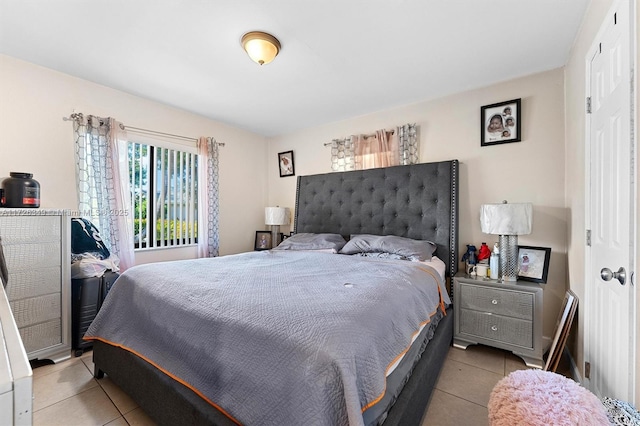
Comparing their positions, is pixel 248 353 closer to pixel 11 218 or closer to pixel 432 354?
pixel 432 354

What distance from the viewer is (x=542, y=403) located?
3.45ft

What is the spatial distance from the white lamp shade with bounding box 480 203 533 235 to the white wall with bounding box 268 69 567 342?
0.35m

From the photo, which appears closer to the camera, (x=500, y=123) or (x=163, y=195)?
(x=500, y=123)

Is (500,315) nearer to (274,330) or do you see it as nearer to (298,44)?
(274,330)

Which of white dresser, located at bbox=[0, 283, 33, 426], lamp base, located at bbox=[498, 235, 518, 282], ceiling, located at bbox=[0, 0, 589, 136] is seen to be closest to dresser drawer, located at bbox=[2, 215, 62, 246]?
ceiling, located at bbox=[0, 0, 589, 136]

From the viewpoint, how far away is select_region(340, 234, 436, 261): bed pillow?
256 centimetres

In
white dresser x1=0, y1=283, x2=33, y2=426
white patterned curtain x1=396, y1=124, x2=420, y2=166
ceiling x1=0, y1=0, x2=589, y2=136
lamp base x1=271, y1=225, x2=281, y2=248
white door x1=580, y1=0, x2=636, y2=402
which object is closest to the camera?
white dresser x1=0, y1=283, x2=33, y2=426

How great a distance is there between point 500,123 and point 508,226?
106 centimetres

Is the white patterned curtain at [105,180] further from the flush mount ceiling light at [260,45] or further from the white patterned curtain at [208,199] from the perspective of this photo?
the flush mount ceiling light at [260,45]

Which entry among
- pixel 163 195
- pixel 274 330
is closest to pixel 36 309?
pixel 163 195

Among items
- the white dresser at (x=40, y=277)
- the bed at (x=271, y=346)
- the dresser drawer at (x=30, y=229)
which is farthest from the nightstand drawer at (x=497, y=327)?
the dresser drawer at (x=30, y=229)

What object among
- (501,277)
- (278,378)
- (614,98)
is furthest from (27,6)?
(501,277)

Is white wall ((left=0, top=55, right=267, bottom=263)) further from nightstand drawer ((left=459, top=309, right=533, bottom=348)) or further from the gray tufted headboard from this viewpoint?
nightstand drawer ((left=459, top=309, right=533, bottom=348))

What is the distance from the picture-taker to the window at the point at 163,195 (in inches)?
123
